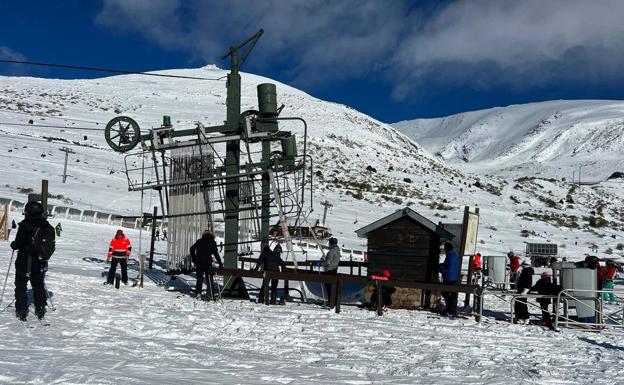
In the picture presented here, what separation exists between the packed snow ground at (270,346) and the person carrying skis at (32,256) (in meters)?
0.42

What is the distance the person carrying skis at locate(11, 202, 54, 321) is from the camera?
33.9 feet

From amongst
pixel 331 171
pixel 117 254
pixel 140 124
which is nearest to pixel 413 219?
pixel 117 254

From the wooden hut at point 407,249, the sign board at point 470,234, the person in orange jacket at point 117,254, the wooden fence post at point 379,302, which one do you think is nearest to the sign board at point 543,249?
the wooden hut at point 407,249

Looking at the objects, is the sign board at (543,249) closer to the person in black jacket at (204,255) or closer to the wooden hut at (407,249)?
the wooden hut at (407,249)

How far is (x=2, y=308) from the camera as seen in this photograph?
11312 mm

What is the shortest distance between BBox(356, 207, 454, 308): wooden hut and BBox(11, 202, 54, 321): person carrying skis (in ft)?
30.1

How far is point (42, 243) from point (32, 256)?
0.86 ft

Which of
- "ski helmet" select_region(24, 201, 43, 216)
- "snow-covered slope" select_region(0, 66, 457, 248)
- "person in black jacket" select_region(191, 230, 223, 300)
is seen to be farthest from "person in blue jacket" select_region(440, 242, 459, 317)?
"snow-covered slope" select_region(0, 66, 457, 248)

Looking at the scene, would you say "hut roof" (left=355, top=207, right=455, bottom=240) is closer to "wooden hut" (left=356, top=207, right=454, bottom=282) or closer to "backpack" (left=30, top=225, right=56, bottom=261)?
"wooden hut" (left=356, top=207, right=454, bottom=282)

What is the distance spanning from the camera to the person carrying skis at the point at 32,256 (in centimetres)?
1033

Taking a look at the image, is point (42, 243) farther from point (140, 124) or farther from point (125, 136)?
point (140, 124)

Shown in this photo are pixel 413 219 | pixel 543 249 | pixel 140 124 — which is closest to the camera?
pixel 413 219

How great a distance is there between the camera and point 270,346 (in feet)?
32.6

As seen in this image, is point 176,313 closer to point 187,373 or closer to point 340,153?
point 187,373
